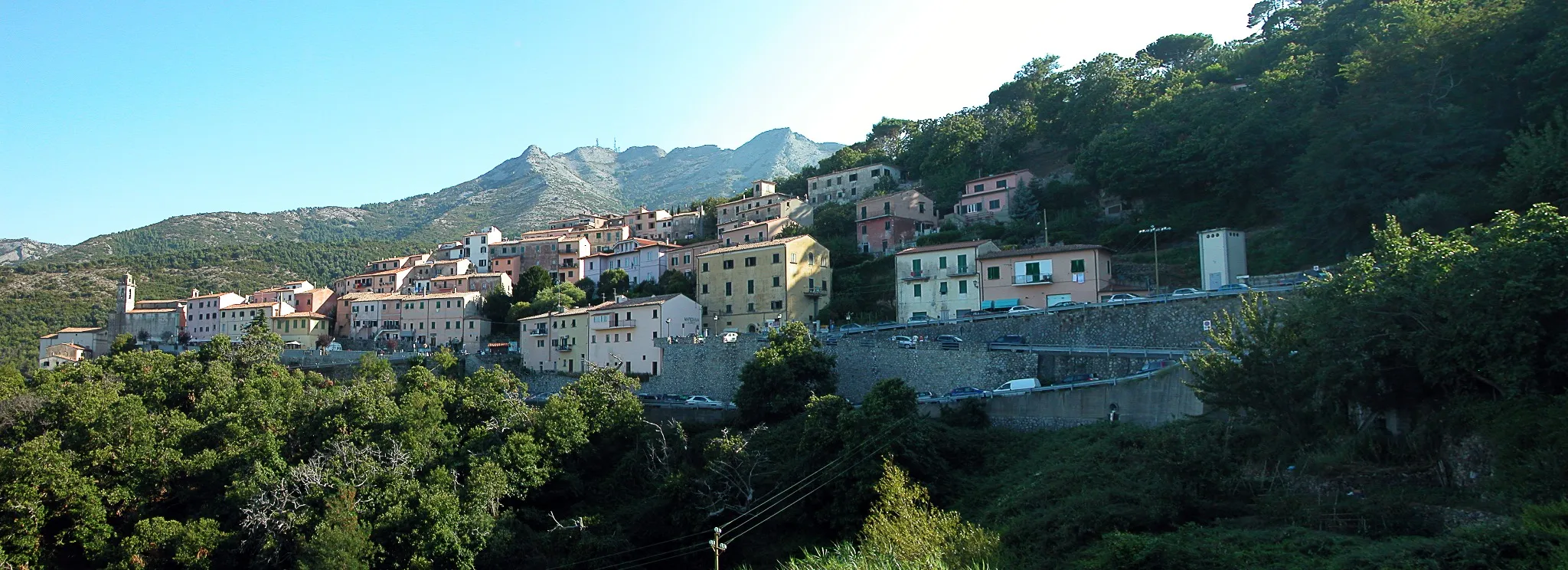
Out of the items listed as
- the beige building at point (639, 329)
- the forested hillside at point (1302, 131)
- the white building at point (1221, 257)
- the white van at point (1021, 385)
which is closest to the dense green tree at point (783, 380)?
the white van at point (1021, 385)

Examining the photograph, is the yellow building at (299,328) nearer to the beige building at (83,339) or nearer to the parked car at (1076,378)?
the beige building at (83,339)

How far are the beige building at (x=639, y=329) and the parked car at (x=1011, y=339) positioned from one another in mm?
17603

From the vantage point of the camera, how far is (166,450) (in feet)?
121

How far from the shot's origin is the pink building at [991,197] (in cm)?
6025

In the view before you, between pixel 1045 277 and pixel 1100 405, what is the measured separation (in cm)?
1239

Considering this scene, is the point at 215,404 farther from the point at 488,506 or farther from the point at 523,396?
the point at 488,506

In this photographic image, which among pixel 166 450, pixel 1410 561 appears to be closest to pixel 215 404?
pixel 166 450

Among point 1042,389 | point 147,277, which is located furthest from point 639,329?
point 147,277

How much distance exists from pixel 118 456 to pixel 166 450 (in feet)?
5.03

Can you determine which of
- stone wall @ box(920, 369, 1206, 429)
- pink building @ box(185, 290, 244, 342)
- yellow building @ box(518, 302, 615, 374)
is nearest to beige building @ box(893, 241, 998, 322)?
stone wall @ box(920, 369, 1206, 429)

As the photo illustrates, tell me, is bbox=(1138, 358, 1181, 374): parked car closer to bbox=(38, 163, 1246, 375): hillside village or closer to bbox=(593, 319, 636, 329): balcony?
bbox=(38, 163, 1246, 375): hillside village

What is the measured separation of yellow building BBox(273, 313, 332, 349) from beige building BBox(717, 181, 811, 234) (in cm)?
3112

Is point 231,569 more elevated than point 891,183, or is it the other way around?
point 891,183

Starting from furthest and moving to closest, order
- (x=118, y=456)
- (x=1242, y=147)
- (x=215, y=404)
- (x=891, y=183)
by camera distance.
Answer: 1. (x=891, y=183)
2. (x=1242, y=147)
3. (x=215, y=404)
4. (x=118, y=456)
